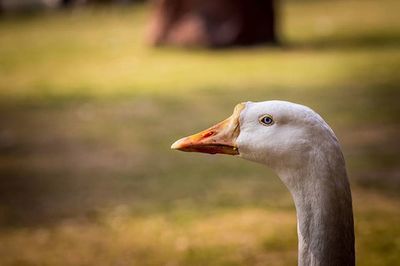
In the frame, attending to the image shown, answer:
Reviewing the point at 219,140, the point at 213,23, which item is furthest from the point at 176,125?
the point at 219,140

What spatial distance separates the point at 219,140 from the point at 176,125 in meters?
3.67

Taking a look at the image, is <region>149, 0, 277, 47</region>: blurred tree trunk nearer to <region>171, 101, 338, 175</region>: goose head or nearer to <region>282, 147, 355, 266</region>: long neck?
<region>171, 101, 338, 175</region>: goose head

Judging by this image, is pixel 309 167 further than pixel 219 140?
No

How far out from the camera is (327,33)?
9406 mm

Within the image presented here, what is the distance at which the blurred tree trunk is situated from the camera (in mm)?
9039

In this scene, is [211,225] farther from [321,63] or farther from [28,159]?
[321,63]

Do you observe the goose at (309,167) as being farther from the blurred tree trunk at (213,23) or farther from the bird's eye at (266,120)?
the blurred tree trunk at (213,23)

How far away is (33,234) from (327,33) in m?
5.59

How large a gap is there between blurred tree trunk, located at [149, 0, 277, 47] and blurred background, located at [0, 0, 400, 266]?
0.01 m

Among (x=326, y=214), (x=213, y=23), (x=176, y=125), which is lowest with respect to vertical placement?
(x=176, y=125)

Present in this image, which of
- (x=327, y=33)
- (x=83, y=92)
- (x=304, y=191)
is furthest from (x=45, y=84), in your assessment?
(x=304, y=191)

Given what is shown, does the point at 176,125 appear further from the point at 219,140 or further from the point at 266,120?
the point at 266,120

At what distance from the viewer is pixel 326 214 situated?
221 centimetres

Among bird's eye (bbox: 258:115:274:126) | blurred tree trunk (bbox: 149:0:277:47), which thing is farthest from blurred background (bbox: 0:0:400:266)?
bird's eye (bbox: 258:115:274:126)
